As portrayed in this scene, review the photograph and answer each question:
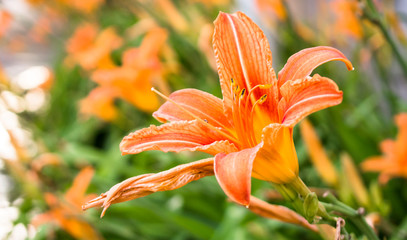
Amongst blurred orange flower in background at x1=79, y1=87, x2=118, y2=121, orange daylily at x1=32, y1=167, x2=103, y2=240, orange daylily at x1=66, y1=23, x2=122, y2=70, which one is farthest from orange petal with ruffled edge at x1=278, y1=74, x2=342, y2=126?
orange daylily at x1=66, y1=23, x2=122, y2=70

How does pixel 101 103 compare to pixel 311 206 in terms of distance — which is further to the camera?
pixel 101 103

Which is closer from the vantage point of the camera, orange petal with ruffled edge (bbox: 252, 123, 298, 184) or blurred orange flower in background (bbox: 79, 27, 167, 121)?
orange petal with ruffled edge (bbox: 252, 123, 298, 184)

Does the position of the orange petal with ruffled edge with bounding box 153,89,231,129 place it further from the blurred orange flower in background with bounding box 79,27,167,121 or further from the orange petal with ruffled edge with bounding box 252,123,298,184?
the blurred orange flower in background with bounding box 79,27,167,121

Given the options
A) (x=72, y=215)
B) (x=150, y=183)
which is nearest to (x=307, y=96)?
(x=150, y=183)

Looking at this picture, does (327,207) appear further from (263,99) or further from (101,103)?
(101,103)

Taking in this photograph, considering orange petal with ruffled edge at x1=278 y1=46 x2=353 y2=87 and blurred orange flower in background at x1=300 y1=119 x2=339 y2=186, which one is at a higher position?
orange petal with ruffled edge at x1=278 y1=46 x2=353 y2=87

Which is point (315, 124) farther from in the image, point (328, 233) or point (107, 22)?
point (107, 22)

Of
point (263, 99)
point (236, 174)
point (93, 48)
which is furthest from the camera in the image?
point (93, 48)
